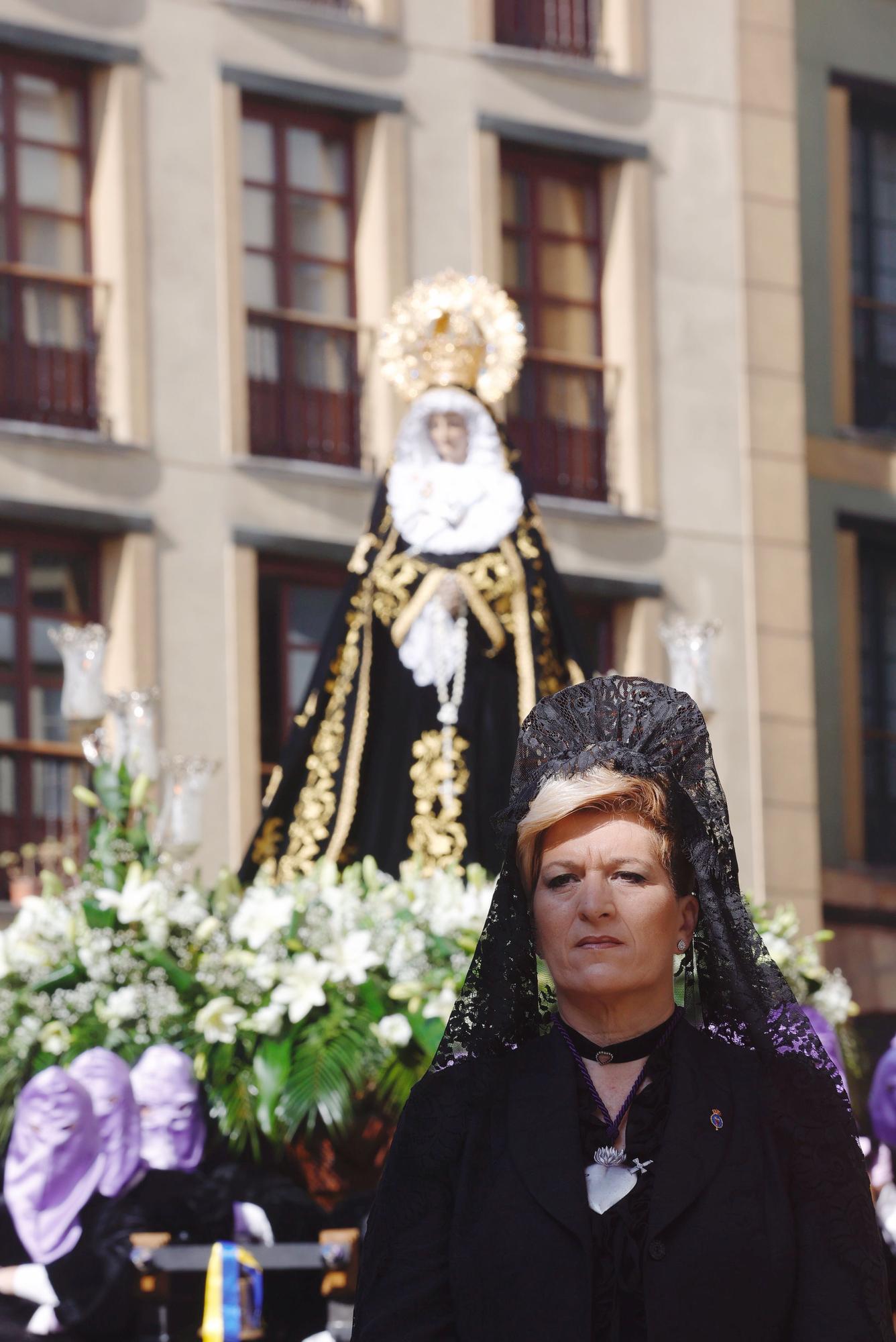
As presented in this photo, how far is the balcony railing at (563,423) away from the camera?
15812 millimetres

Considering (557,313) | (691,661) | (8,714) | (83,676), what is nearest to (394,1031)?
(83,676)

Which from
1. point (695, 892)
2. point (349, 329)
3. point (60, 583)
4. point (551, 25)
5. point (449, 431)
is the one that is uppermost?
point (551, 25)

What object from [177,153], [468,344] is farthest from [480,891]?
[177,153]

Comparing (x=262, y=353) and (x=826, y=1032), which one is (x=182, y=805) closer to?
(x=826, y=1032)

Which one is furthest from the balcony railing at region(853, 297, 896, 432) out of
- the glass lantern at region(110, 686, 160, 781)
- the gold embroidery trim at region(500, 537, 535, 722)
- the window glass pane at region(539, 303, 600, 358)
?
the glass lantern at region(110, 686, 160, 781)

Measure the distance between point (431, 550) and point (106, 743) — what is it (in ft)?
3.77

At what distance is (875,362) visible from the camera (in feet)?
57.5

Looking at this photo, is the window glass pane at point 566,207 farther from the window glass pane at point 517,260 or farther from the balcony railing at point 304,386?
the balcony railing at point 304,386

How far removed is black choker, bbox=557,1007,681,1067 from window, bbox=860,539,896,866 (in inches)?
552

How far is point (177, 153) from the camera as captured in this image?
48.1 feet

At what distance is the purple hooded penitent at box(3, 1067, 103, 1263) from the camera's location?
662 centimetres

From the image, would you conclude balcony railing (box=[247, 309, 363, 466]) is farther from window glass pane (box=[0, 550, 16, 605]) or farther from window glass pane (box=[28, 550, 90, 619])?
window glass pane (box=[0, 550, 16, 605])

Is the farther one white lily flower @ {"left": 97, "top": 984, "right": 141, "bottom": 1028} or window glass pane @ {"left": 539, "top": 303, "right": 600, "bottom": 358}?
window glass pane @ {"left": 539, "top": 303, "right": 600, "bottom": 358}

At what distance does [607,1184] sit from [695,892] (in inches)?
15.0
